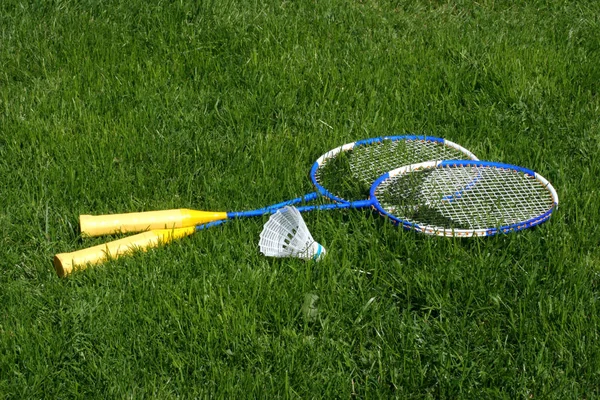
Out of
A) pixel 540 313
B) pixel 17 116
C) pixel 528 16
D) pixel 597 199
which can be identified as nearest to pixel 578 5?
pixel 528 16

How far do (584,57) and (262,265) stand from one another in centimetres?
270

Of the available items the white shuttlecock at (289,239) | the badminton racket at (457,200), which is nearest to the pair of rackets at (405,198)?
the badminton racket at (457,200)

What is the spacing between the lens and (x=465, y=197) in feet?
11.7

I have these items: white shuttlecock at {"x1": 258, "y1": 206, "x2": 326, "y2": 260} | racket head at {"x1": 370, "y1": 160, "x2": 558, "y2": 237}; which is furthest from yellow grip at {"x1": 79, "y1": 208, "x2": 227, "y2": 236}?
racket head at {"x1": 370, "y1": 160, "x2": 558, "y2": 237}

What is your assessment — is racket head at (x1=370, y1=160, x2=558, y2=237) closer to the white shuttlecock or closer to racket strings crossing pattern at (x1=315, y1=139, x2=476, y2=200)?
racket strings crossing pattern at (x1=315, y1=139, x2=476, y2=200)

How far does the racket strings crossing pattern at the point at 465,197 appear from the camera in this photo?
3.42 metres

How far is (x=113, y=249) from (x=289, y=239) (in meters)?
0.70

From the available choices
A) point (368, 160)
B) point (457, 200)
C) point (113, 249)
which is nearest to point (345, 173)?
point (368, 160)

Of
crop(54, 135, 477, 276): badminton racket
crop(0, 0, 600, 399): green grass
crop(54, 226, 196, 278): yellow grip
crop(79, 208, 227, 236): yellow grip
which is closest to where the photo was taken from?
crop(0, 0, 600, 399): green grass

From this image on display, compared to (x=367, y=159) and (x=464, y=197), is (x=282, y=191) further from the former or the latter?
(x=464, y=197)

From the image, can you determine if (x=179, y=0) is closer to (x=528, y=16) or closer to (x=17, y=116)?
(x=17, y=116)

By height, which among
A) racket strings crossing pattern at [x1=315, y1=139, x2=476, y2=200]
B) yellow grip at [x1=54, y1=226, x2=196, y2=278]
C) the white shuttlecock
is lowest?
yellow grip at [x1=54, y1=226, x2=196, y2=278]

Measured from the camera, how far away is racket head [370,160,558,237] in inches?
133

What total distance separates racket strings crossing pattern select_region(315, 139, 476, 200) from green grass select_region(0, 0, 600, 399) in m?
0.14
